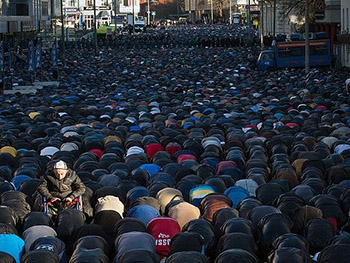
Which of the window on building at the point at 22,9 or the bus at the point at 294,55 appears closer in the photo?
the bus at the point at 294,55

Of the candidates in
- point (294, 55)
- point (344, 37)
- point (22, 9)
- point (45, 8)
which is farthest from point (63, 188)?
point (45, 8)

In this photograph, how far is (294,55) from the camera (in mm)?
53562

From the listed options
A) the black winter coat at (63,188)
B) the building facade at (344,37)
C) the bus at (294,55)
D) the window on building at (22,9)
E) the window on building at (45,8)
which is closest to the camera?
the black winter coat at (63,188)

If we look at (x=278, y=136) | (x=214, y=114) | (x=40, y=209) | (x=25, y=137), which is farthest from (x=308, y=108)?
(x=40, y=209)

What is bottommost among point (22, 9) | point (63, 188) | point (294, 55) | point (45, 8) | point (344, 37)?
point (63, 188)

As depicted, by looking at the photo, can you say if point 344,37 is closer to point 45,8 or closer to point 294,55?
point 294,55

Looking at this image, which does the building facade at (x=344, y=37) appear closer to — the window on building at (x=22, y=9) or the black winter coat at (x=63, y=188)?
the window on building at (x=22, y=9)

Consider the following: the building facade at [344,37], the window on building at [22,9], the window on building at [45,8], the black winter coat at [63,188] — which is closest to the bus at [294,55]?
the building facade at [344,37]

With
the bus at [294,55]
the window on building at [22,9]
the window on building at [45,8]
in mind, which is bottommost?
the bus at [294,55]

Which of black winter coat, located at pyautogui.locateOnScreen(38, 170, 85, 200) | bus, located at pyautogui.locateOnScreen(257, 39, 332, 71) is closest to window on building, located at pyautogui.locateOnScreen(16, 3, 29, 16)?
bus, located at pyautogui.locateOnScreen(257, 39, 332, 71)

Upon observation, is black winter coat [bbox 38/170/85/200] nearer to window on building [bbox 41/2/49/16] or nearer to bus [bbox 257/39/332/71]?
bus [bbox 257/39/332/71]

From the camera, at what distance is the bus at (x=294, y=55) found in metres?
53.1

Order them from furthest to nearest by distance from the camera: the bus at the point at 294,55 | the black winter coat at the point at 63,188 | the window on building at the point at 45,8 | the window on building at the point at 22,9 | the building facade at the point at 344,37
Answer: the window on building at the point at 45,8 < the window on building at the point at 22,9 < the bus at the point at 294,55 < the building facade at the point at 344,37 < the black winter coat at the point at 63,188

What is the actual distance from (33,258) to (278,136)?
487 inches
